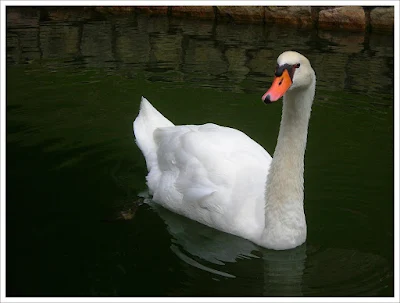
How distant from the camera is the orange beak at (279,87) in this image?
462 centimetres

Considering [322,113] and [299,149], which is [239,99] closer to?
[322,113]

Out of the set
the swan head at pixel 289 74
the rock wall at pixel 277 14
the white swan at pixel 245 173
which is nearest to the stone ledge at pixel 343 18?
the rock wall at pixel 277 14

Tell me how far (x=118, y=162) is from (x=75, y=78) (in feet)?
11.0

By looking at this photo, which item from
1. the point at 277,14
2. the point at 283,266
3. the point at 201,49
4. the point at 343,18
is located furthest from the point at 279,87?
the point at 277,14

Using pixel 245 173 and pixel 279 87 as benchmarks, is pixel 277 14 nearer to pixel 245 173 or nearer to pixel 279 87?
pixel 245 173

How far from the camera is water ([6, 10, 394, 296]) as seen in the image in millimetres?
5336

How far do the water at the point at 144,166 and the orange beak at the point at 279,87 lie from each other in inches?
57.2

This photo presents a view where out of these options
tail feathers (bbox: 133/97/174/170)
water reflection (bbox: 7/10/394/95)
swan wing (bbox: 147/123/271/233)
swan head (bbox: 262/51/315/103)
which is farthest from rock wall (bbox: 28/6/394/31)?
swan head (bbox: 262/51/315/103)

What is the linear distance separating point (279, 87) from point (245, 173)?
1.52 meters

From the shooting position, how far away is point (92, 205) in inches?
255

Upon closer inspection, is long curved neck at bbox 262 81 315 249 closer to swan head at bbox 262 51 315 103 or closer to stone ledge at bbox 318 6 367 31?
swan head at bbox 262 51 315 103

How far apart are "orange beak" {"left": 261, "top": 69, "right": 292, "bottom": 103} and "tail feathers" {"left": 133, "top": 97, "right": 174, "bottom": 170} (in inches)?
103

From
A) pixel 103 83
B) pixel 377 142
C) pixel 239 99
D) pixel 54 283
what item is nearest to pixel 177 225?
pixel 54 283

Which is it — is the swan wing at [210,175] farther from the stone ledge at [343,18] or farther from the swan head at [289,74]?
the stone ledge at [343,18]
